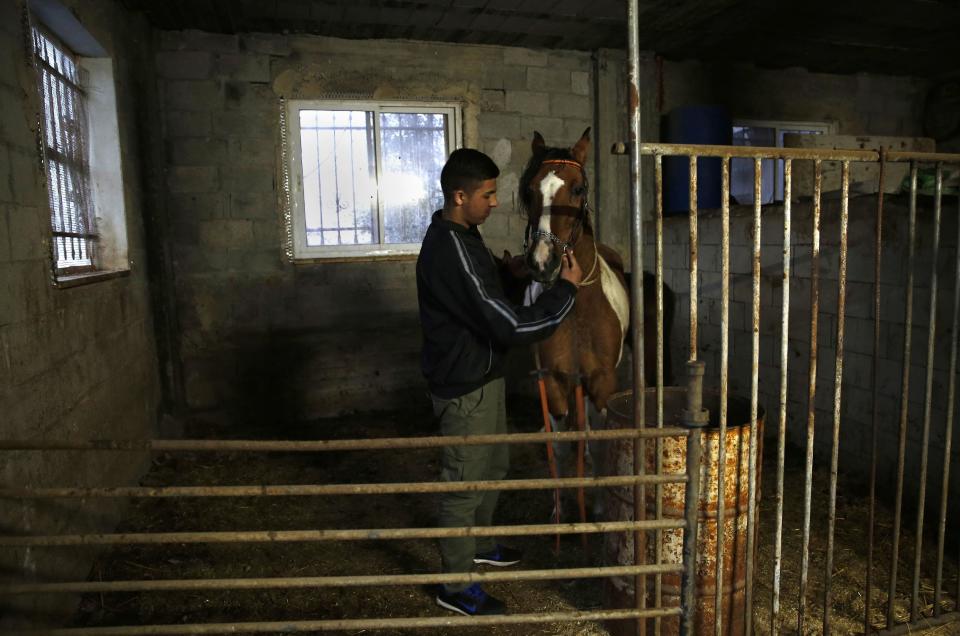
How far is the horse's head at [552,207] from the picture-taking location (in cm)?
Result: 276

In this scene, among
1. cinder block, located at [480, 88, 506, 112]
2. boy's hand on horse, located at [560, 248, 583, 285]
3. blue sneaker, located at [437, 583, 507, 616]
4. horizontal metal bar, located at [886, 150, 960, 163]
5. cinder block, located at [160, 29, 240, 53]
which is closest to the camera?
horizontal metal bar, located at [886, 150, 960, 163]

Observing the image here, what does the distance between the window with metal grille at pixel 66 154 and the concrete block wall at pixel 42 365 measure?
0.76 feet

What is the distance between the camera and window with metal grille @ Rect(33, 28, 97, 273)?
3.21 metres

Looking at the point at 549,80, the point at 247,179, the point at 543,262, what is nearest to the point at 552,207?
the point at 543,262

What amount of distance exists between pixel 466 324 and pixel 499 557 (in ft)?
4.63

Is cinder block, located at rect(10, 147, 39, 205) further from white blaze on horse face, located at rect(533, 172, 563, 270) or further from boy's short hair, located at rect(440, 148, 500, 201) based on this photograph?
white blaze on horse face, located at rect(533, 172, 563, 270)

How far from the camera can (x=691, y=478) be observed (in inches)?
65.7

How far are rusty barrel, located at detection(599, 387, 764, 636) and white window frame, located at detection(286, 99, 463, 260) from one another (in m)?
3.82

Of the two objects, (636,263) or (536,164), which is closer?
(636,263)

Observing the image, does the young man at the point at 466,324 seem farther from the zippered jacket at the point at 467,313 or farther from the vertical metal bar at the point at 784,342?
the vertical metal bar at the point at 784,342

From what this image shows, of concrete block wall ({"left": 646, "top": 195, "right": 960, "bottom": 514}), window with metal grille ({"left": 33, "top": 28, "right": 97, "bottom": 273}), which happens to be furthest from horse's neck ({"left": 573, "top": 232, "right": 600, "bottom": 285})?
window with metal grille ({"left": 33, "top": 28, "right": 97, "bottom": 273})

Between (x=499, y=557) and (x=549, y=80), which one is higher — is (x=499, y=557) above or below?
below

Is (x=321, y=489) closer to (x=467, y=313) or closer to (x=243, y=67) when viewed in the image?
(x=467, y=313)

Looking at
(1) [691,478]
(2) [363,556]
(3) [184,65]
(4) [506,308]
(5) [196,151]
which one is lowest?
(2) [363,556]
